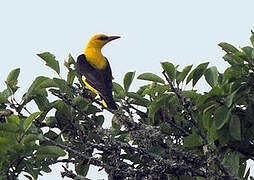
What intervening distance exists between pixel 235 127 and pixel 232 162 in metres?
0.33

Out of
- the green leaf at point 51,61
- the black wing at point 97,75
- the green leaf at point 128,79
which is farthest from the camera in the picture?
the black wing at point 97,75

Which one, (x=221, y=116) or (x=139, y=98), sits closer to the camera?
(x=221, y=116)

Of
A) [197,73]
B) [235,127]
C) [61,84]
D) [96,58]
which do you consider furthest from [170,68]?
[96,58]

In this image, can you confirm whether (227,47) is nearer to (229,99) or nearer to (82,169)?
(229,99)

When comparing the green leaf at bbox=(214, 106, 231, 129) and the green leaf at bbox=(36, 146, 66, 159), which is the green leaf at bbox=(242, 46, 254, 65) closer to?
the green leaf at bbox=(214, 106, 231, 129)

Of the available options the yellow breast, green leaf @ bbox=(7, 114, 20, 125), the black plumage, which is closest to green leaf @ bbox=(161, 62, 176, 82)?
green leaf @ bbox=(7, 114, 20, 125)

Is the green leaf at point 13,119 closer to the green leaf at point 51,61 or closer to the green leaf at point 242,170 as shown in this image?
the green leaf at point 51,61

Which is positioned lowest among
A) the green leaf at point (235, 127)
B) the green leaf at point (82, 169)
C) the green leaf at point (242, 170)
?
the green leaf at point (82, 169)

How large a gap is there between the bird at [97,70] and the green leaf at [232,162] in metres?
1.65

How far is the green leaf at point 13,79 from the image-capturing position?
473cm

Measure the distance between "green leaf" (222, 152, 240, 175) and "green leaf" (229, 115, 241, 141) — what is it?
29 cm

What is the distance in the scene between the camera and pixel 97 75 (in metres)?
7.53

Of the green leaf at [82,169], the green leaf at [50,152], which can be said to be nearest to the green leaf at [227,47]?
the green leaf at [82,169]

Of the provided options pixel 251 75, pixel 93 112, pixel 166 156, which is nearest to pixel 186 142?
pixel 166 156
